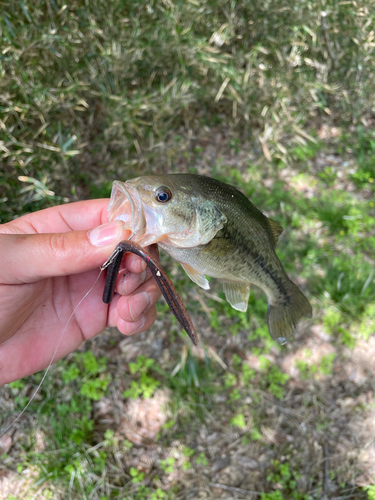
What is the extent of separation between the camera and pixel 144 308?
2.03 m

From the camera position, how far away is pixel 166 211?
61.1 inches

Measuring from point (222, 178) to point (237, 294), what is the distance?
249 cm

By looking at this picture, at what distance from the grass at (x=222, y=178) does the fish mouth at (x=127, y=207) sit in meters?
1.54

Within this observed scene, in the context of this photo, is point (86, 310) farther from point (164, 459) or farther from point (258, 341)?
point (258, 341)

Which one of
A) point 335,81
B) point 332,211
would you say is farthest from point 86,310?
point 335,81

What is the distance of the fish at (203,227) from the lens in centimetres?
153

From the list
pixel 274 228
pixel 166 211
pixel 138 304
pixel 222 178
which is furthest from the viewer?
pixel 222 178

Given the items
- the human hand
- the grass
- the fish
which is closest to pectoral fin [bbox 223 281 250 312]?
the fish

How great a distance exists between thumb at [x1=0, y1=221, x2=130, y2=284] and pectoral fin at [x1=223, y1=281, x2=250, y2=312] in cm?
93

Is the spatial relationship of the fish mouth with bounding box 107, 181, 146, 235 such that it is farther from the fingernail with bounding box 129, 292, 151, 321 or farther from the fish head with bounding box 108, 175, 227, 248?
the fingernail with bounding box 129, 292, 151, 321

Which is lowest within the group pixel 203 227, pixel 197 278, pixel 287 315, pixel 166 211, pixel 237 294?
pixel 287 315

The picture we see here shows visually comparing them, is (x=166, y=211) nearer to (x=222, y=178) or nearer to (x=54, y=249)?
(x=54, y=249)

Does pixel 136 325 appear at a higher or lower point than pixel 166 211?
lower

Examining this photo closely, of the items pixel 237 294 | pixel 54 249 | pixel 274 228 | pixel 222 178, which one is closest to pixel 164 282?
pixel 54 249
